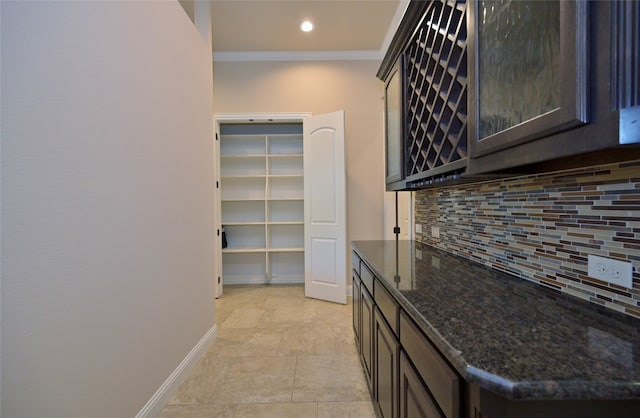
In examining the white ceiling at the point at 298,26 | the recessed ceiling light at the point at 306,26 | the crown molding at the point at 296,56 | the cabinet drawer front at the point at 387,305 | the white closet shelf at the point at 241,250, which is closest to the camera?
the cabinet drawer front at the point at 387,305

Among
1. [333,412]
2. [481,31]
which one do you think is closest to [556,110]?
[481,31]

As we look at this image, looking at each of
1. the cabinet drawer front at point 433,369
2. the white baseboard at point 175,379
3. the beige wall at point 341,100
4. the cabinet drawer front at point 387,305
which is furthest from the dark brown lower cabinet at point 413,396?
the beige wall at point 341,100

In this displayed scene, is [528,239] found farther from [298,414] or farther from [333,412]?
[298,414]

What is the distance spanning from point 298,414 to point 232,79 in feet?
A: 13.3

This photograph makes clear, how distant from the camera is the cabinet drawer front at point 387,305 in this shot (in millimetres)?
1214

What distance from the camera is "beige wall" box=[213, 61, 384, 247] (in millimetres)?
4074

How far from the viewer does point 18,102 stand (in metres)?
1.01

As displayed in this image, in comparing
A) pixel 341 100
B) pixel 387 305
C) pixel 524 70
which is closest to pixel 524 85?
pixel 524 70

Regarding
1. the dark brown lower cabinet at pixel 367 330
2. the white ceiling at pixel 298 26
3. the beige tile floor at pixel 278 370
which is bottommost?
the beige tile floor at pixel 278 370

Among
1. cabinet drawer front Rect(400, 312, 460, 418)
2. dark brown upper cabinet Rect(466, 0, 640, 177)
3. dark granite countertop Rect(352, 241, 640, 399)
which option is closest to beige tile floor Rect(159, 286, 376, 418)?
cabinet drawer front Rect(400, 312, 460, 418)

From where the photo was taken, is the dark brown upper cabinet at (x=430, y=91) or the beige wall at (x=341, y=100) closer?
the dark brown upper cabinet at (x=430, y=91)

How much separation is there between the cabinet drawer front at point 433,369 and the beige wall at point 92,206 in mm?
1356

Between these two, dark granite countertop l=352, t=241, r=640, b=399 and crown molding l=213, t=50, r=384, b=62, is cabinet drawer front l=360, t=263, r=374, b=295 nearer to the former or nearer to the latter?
dark granite countertop l=352, t=241, r=640, b=399

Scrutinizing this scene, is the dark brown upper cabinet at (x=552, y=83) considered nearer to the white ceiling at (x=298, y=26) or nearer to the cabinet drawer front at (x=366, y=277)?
the cabinet drawer front at (x=366, y=277)
